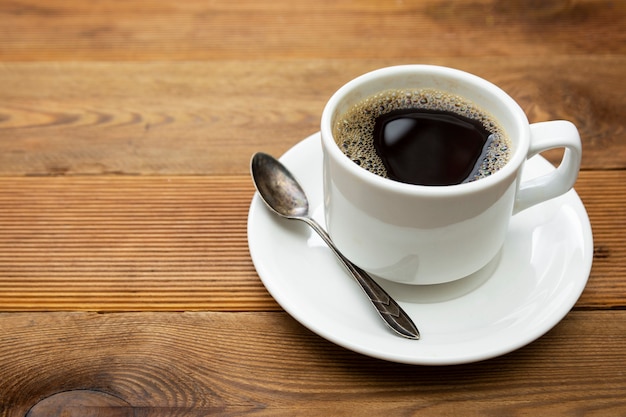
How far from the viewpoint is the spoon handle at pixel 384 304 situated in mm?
653

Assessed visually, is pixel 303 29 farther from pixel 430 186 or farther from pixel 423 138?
pixel 430 186

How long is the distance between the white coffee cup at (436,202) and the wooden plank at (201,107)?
0.86 feet

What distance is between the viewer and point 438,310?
699 millimetres

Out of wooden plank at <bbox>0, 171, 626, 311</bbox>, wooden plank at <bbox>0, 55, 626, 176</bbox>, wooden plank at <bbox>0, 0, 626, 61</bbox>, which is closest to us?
wooden plank at <bbox>0, 171, 626, 311</bbox>

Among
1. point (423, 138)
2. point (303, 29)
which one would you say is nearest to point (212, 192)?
point (423, 138)

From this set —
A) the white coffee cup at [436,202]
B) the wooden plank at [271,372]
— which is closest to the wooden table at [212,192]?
the wooden plank at [271,372]

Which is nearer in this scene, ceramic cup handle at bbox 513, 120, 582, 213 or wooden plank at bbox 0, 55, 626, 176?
ceramic cup handle at bbox 513, 120, 582, 213

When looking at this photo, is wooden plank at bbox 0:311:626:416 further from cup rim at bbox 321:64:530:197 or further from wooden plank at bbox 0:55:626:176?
wooden plank at bbox 0:55:626:176

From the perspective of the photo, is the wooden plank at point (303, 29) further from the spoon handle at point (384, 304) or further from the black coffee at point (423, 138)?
the spoon handle at point (384, 304)

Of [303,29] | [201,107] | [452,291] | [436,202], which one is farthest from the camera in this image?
[303,29]

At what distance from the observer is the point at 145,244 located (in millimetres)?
837

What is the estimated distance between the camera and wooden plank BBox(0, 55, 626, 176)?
972 millimetres

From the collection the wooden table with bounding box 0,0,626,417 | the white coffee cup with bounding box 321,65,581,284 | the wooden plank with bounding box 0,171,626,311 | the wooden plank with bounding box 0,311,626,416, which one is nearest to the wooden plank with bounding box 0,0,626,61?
the wooden table with bounding box 0,0,626,417

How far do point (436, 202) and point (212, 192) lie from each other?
15.7 inches
